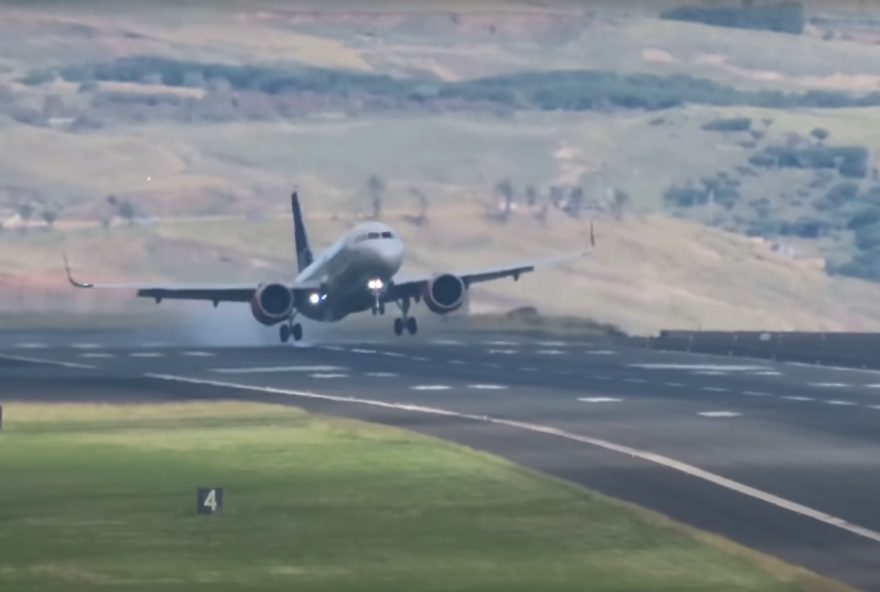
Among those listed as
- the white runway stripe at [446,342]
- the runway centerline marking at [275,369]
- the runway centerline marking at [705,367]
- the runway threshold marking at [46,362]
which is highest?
the white runway stripe at [446,342]

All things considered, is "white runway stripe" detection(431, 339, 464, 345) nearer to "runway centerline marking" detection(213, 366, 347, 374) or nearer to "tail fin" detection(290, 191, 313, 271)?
"tail fin" detection(290, 191, 313, 271)

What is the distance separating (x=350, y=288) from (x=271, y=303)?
3.59 metres

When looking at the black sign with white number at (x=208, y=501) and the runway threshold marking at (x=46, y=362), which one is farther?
the runway threshold marking at (x=46, y=362)

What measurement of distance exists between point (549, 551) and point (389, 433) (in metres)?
17.9

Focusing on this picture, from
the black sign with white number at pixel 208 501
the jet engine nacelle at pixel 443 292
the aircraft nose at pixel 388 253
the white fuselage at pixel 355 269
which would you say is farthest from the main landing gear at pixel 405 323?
the black sign with white number at pixel 208 501

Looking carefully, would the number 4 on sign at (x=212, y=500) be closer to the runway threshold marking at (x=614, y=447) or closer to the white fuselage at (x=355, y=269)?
the runway threshold marking at (x=614, y=447)

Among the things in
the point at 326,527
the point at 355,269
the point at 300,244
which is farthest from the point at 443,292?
the point at 326,527

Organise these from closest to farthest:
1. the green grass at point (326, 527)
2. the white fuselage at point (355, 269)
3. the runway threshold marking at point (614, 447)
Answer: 1. the green grass at point (326, 527)
2. the runway threshold marking at point (614, 447)
3. the white fuselage at point (355, 269)

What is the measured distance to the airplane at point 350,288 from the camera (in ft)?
271

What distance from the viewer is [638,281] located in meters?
193

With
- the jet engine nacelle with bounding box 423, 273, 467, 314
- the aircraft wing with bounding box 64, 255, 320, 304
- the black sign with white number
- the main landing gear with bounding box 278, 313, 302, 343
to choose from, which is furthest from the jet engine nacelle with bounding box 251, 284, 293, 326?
the black sign with white number

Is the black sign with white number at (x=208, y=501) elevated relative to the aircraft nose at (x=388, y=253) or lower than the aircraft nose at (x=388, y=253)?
lower

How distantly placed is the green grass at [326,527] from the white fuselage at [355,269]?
3922 centimetres

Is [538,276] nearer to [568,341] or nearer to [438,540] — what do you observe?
[568,341]
